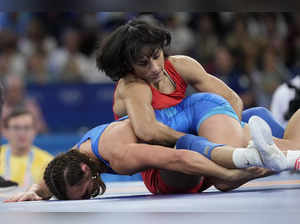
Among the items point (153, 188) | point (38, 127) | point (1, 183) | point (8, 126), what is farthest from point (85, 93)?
point (153, 188)

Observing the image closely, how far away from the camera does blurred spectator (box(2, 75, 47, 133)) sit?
5277mm

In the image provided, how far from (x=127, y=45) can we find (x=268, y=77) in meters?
3.53

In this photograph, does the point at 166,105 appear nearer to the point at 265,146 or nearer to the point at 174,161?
the point at 174,161

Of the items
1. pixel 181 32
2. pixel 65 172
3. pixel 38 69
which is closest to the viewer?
pixel 65 172

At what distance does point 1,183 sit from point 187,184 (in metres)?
1.33

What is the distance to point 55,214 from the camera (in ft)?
4.56

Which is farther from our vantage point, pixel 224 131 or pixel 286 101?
pixel 286 101

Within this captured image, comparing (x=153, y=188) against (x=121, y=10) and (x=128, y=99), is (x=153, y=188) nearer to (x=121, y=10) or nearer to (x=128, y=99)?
(x=128, y=99)

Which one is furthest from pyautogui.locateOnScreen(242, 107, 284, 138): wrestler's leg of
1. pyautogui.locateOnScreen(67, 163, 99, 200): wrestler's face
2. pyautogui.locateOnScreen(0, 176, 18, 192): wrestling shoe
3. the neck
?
the neck

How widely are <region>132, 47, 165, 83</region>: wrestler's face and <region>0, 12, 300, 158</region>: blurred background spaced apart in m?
2.83

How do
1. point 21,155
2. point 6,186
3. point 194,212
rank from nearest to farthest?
point 194,212
point 6,186
point 21,155

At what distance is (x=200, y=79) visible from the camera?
95.3 inches

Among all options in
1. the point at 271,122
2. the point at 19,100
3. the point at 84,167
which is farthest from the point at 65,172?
the point at 19,100

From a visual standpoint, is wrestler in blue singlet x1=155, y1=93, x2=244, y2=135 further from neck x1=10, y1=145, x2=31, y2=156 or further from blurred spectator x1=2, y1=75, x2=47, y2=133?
blurred spectator x1=2, y1=75, x2=47, y2=133
